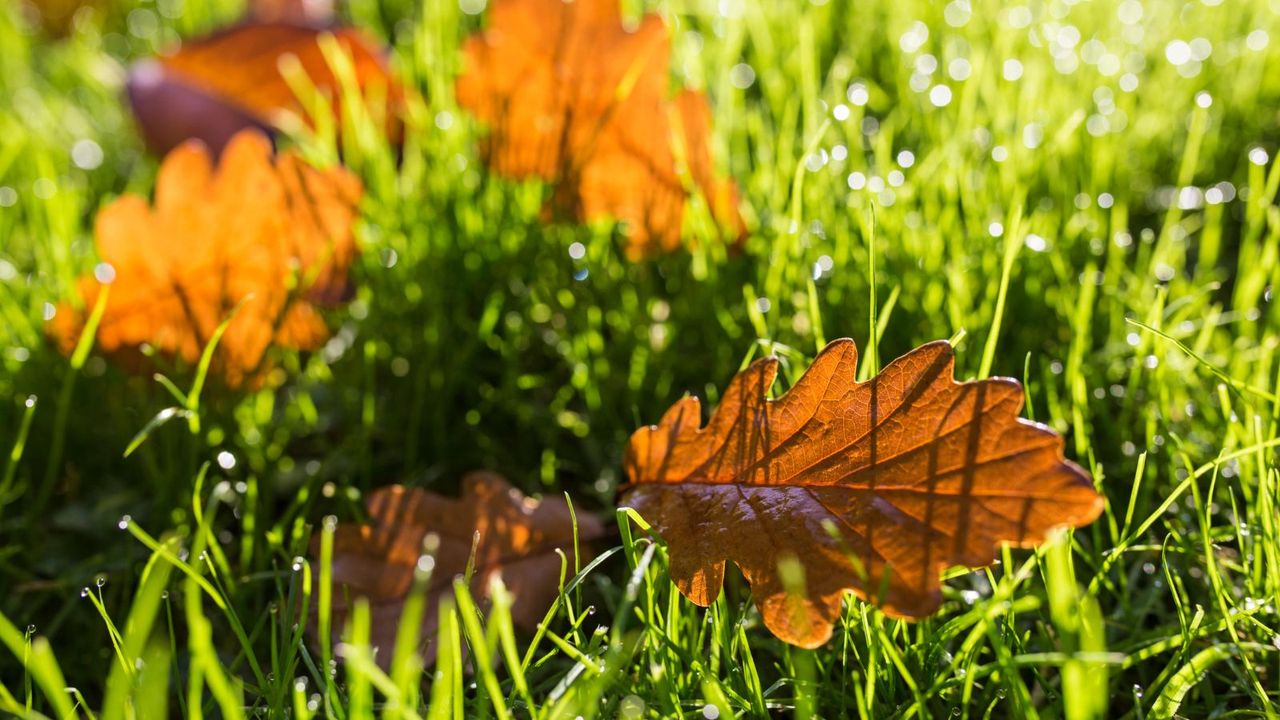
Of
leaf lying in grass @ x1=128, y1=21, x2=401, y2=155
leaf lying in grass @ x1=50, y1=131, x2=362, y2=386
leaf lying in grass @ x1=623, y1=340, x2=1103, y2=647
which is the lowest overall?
leaf lying in grass @ x1=623, y1=340, x2=1103, y2=647

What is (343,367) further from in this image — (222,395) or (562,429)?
(562,429)

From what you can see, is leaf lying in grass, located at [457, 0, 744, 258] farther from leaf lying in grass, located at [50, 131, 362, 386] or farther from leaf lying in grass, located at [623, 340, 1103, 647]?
leaf lying in grass, located at [623, 340, 1103, 647]

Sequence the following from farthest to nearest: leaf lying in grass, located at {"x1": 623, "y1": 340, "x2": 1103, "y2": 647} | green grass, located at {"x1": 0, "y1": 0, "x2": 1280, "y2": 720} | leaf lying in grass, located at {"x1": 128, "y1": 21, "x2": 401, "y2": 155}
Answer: leaf lying in grass, located at {"x1": 128, "y1": 21, "x2": 401, "y2": 155} → green grass, located at {"x1": 0, "y1": 0, "x2": 1280, "y2": 720} → leaf lying in grass, located at {"x1": 623, "y1": 340, "x2": 1103, "y2": 647}

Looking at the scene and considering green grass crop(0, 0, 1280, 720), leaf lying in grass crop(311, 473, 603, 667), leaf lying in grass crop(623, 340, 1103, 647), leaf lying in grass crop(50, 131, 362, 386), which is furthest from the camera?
leaf lying in grass crop(50, 131, 362, 386)

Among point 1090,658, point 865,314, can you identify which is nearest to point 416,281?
point 865,314

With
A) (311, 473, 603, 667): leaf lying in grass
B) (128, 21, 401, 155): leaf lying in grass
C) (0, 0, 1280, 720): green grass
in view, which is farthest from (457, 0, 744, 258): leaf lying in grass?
(311, 473, 603, 667): leaf lying in grass

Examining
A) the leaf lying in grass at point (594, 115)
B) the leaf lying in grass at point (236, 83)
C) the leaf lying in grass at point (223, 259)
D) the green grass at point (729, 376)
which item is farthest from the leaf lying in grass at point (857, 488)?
the leaf lying in grass at point (236, 83)

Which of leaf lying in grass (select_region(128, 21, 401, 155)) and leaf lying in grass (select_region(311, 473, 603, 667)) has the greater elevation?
leaf lying in grass (select_region(128, 21, 401, 155))
